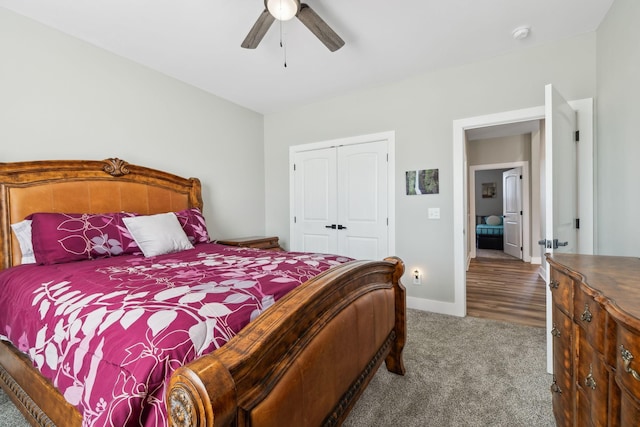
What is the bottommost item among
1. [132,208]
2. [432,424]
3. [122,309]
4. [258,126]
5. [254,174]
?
[432,424]

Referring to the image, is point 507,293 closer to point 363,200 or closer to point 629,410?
point 363,200

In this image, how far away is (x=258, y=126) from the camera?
170 inches

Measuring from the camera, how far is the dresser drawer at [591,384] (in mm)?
919

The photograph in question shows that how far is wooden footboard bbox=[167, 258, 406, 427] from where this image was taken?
2.06 ft

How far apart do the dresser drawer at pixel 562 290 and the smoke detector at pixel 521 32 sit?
2095 millimetres

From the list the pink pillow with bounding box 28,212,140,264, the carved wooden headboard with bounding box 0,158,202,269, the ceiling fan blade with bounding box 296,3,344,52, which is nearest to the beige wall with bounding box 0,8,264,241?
the carved wooden headboard with bounding box 0,158,202,269

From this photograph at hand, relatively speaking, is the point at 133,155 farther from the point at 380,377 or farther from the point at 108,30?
the point at 380,377

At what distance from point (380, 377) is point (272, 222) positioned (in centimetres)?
286

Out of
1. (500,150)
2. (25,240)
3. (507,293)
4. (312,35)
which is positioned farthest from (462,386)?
(500,150)

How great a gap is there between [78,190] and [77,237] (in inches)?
23.1

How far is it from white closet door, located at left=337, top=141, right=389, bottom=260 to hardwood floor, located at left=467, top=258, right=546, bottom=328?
130cm

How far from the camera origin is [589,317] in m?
1.02

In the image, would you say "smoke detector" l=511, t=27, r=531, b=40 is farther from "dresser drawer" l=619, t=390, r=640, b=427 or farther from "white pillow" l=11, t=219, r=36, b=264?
"white pillow" l=11, t=219, r=36, b=264

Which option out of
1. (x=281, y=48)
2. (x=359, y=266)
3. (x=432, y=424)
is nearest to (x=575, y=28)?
(x=281, y=48)
